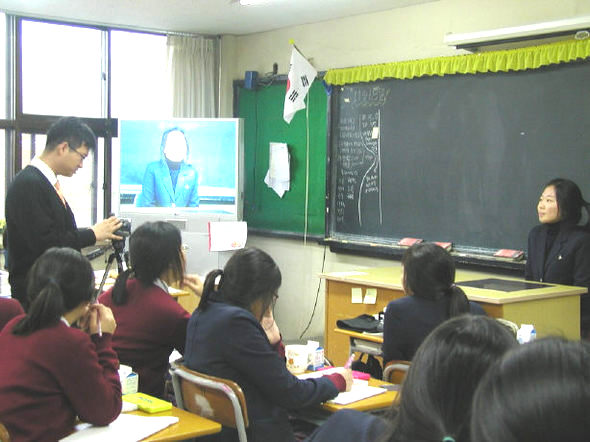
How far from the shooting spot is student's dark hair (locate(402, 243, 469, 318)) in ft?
11.0

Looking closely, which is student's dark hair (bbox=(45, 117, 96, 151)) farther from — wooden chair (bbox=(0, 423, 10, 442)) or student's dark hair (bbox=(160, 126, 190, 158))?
student's dark hair (bbox=(160, 126, 190, 158))

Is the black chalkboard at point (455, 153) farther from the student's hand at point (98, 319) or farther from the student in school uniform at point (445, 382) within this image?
the student in school uniform at point (445, 382)

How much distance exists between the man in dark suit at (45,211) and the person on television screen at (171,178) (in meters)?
2.94

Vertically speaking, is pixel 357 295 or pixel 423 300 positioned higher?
pixel 423 300

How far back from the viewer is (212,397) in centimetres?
270

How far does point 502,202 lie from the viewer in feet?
17.8

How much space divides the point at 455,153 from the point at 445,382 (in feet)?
15.2

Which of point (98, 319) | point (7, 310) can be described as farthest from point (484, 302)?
point (7, 310)

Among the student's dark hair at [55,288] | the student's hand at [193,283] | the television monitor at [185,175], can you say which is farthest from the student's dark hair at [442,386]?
the television monitor at [185,175]

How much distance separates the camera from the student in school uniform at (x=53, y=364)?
7.44 feet

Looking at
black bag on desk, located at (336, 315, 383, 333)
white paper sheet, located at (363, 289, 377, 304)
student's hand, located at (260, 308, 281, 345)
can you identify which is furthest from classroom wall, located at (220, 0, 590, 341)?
student's hand, located at (260, 308, 281, 345)

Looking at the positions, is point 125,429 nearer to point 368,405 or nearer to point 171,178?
point 368,405

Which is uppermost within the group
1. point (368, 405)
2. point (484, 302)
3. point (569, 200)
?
point (569, 200)

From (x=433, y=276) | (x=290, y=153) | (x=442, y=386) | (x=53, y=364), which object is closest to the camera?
(x=442, y=386)
